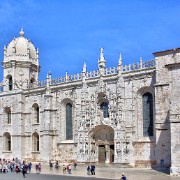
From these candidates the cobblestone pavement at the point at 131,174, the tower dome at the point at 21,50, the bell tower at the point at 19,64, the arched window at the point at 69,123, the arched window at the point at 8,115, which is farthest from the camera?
the tower dome at the point at 21,50

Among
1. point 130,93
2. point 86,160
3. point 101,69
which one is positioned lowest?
point 86,160

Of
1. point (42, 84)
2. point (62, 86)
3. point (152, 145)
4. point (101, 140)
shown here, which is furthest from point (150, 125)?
point (42, 84)

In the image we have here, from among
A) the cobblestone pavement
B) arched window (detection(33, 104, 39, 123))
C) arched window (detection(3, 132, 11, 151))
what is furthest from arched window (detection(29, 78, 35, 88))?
the cobblestone pavement

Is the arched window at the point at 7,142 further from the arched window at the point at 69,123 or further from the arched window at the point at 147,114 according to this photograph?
the arched window at the point at 147,114

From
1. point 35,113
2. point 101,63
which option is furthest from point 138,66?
point 35,113

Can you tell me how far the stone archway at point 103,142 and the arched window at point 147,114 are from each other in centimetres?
384

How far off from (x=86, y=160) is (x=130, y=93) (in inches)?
337

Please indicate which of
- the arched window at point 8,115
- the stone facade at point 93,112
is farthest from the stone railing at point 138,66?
the arched window at point 8,115

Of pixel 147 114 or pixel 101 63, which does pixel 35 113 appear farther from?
pixel 147 114

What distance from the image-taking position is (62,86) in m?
45.9

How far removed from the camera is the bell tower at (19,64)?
168 feet

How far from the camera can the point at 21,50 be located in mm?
51938

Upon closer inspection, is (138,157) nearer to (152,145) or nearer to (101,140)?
(152,145)

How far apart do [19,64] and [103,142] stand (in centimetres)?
1683
